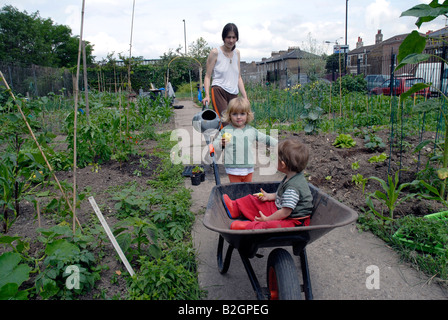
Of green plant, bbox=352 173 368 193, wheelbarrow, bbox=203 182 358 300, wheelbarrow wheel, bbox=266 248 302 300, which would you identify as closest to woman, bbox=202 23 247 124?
green plant, bbox=352 173 368 193

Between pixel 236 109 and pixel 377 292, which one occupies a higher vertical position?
pixel 236 109

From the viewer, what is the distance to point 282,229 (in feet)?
4.93

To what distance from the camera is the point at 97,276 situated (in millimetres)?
1918

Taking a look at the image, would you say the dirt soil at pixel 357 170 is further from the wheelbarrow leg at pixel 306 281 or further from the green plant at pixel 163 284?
the green plant at pixel 163 284

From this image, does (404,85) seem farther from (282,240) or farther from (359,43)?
(359,43)

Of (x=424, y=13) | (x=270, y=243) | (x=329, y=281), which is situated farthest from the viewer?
(x=424, y=13)

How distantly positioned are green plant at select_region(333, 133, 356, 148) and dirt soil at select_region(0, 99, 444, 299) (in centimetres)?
9

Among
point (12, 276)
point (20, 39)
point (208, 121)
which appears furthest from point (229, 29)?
point (20, 39)

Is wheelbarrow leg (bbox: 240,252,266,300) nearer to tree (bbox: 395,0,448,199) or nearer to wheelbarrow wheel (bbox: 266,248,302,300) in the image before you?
wheelbarrow wheel (bbox: 266,248,302,300)

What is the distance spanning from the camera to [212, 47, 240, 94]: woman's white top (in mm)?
3865

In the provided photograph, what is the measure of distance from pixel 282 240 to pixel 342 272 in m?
0.81

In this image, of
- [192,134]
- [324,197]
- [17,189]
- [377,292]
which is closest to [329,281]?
[377,292]
